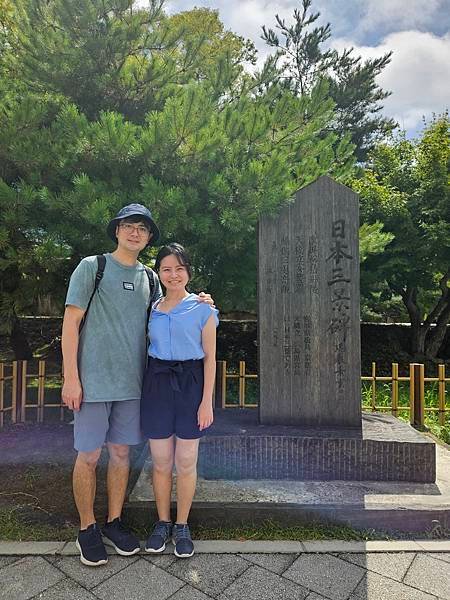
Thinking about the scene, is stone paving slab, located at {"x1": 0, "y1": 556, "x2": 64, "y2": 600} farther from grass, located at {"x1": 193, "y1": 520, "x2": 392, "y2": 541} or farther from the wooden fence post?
the wooden fence post

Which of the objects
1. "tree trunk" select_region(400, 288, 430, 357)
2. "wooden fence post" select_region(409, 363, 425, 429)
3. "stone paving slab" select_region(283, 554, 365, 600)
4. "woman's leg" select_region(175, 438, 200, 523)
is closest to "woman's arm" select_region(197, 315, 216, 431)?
"woman's leg" select_region(175, 438, 200, 523)

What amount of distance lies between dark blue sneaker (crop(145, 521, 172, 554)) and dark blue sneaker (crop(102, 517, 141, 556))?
7cm

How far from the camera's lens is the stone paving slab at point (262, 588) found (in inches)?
81.4

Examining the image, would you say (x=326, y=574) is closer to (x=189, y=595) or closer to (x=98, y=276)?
(x=189, y=595)

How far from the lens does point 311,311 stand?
371cm

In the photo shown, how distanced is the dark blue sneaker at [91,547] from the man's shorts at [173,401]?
1.88 feet

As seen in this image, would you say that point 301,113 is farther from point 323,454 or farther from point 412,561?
point 412,561

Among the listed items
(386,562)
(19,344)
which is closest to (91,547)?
(386,562)

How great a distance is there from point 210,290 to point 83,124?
2325mm

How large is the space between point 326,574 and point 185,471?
88 cm

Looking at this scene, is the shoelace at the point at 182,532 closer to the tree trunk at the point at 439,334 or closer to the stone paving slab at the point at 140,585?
the stone paving slab at the point at 140,585

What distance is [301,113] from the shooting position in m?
4.35

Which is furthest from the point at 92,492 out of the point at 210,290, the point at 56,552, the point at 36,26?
the point at 36,26

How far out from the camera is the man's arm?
2273 mm
